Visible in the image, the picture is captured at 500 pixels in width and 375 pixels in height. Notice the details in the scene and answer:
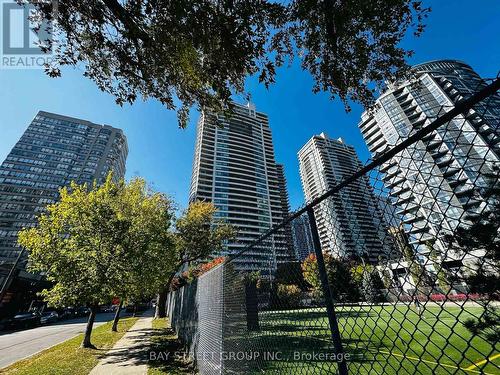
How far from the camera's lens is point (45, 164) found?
309 ft

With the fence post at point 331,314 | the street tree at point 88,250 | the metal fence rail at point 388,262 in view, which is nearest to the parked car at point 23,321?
the street tree at point 88,250

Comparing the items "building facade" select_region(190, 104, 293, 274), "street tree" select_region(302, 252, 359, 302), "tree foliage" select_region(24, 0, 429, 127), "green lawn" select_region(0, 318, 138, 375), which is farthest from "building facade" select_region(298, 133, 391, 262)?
"building facade" select_region(190, 104, 293, 274)

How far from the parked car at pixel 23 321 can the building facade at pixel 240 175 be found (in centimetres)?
6504

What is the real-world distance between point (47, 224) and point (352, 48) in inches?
527

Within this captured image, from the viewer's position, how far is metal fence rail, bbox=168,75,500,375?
1791 millimetres

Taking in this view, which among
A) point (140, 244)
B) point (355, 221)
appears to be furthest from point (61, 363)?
point (355, 221)

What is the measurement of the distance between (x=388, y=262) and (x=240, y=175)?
4419 inches

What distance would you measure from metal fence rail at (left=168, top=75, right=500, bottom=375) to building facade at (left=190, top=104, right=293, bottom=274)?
278 ft

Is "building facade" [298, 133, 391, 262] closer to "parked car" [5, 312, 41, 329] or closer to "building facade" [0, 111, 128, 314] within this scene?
"parked car" [5, 312, 41, 329]

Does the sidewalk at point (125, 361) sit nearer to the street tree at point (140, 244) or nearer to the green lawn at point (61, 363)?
the green lawn at point (61, 363)

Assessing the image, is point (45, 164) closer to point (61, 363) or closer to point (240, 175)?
point (240, 175)

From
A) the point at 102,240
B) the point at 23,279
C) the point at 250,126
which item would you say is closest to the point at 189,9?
the point at 102,240

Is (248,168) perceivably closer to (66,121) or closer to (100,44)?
(66,121)

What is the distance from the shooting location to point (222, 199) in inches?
4122
